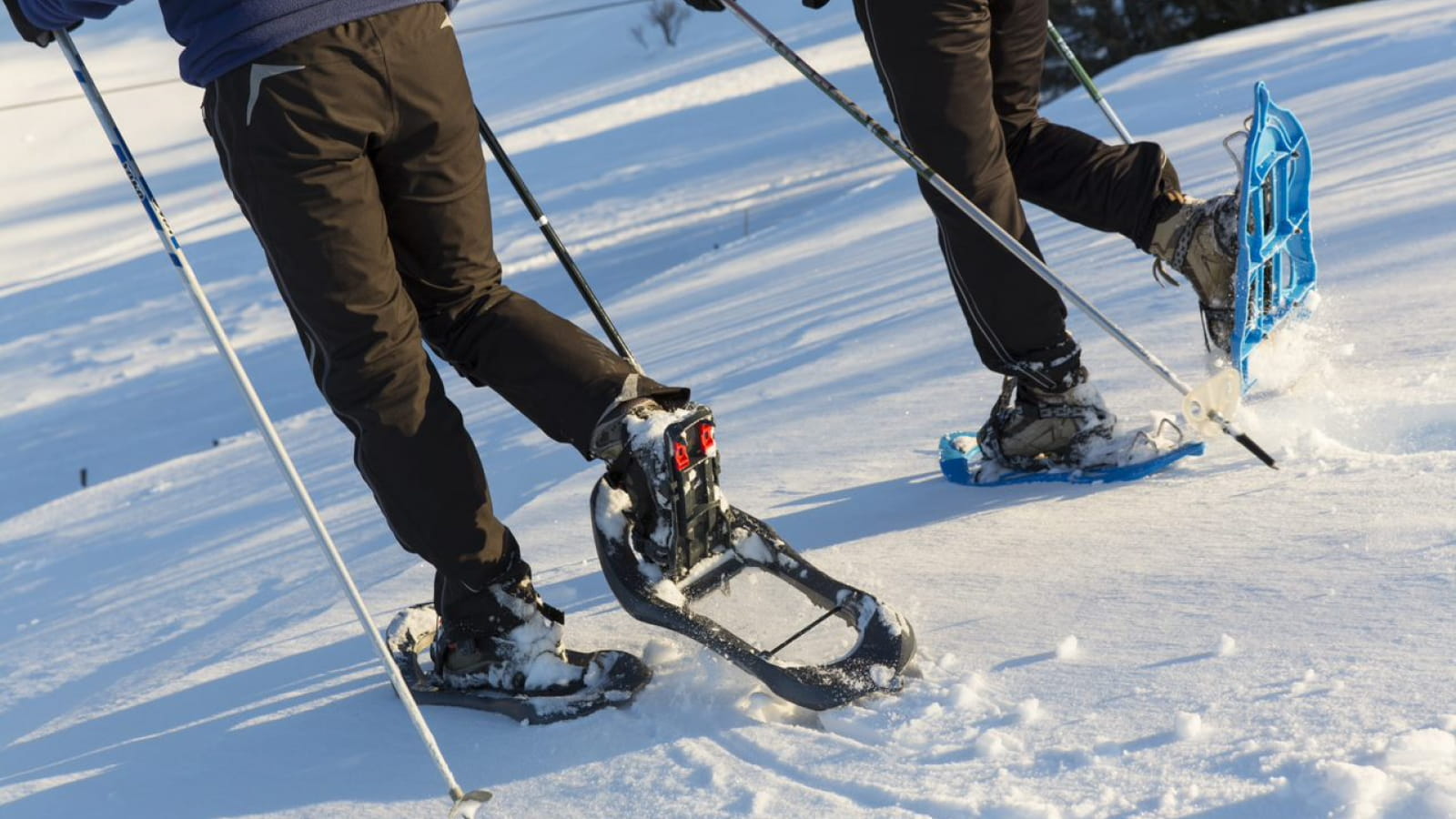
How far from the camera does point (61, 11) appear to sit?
1.83 metres

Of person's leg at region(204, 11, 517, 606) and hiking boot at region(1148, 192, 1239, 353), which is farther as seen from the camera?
hiking boot at region(1148, 192, 1239, 353)

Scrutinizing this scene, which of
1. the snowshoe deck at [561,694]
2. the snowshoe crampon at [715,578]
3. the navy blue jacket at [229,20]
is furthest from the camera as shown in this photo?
the snowshoe deck at [561,694]

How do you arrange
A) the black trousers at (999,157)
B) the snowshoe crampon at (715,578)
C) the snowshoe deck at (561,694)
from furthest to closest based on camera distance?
the black trousers at (999,157)
the snowshoe deck at (561,694)
the snowshoe crampon at (715,578)

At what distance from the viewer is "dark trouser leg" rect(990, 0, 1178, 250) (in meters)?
2.58

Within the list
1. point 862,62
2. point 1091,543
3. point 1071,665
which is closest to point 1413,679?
point 1071,665

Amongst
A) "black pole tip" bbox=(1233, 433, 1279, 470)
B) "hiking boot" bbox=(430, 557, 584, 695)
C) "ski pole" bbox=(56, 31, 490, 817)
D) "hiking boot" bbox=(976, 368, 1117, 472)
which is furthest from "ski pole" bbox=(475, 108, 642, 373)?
"black pole tip" bbox=(1233, 433, 1279, 470)

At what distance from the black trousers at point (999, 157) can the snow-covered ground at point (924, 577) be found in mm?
367

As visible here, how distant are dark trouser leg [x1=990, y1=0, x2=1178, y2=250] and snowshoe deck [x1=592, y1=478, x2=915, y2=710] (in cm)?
106

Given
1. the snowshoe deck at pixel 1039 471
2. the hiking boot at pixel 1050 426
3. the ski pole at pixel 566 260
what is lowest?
the snowshoe deck at pixel 1039 471

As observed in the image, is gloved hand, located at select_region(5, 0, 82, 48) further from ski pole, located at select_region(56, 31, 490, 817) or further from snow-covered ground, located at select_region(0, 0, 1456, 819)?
snow-covered ground, located at select_region(0, 0, 1456, 819)

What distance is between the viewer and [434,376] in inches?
80.9

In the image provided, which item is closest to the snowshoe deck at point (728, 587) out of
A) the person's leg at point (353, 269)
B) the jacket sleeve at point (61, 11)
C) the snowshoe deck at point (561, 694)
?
the snowshoe deck at point (561, 694)

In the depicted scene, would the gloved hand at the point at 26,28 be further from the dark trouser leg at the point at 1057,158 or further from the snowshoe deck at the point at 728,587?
the dark trouser leg at the point at 1057,158

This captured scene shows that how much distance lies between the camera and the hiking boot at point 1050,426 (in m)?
2.64
